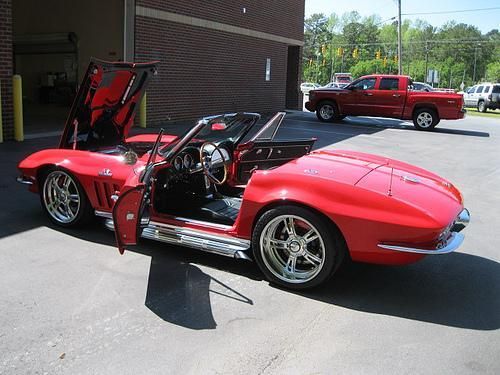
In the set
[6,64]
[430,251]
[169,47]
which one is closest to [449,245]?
[430,251]

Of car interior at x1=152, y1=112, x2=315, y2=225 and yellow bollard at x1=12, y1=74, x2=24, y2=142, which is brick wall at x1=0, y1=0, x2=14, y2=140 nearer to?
yellow bollard at x1=12, y1=74, x2=24, y2=142

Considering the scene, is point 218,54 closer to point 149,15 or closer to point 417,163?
point 149,15

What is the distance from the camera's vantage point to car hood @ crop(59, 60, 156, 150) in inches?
213

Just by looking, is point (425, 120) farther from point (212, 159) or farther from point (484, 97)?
point (484, 97)

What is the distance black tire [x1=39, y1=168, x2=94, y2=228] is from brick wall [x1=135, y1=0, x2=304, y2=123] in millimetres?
9029

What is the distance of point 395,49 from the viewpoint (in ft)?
374

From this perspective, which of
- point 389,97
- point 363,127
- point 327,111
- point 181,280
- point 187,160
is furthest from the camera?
point 327,111

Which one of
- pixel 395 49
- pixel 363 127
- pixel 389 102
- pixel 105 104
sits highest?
pixel 395 49

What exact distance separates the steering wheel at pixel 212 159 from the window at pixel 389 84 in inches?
572

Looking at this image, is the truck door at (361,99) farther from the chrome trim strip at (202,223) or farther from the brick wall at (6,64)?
the chrome trim strip at (202,223)

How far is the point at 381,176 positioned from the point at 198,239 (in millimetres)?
1603

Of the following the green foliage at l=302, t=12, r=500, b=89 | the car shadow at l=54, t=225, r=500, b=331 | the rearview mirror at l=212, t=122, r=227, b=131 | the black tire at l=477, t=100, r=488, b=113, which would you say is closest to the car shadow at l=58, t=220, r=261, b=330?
the car shadow at l=54, t=225, r=500, b=331

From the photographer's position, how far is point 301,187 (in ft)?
13.1

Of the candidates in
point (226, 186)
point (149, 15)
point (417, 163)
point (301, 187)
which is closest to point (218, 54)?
point (149, 15)
